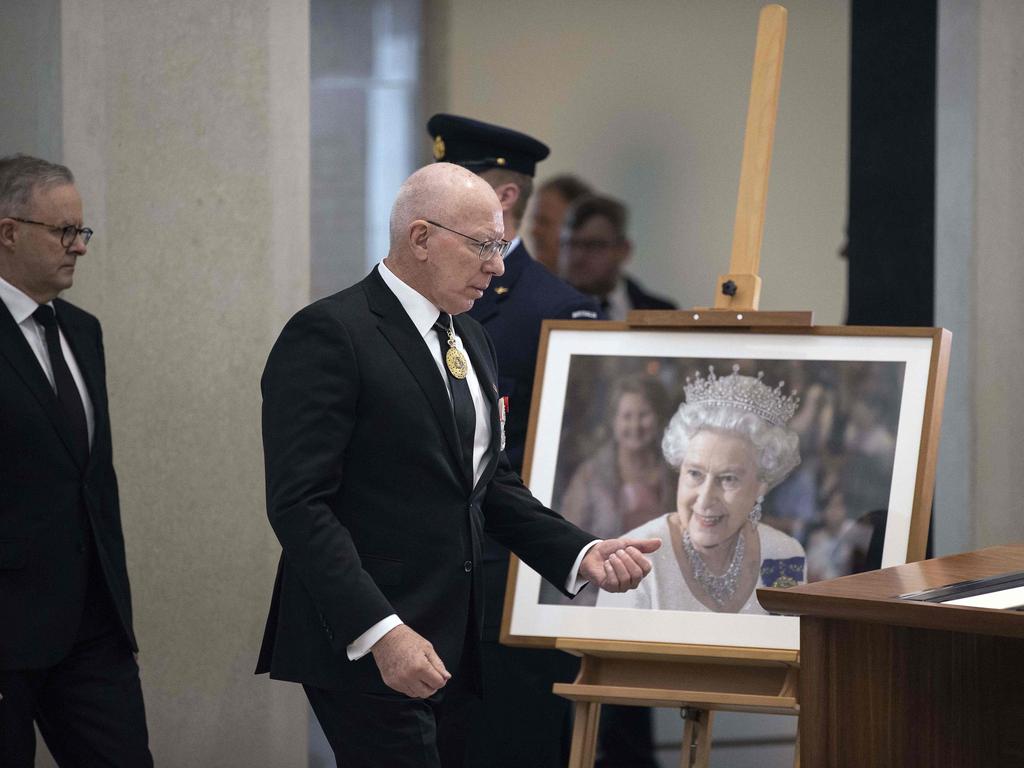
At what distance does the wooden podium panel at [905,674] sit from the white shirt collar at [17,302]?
61.0 inches

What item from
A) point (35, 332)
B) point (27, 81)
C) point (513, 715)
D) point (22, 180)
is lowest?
point (513, 715)

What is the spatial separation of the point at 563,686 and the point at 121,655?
0.88 m

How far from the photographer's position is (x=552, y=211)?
17.5 ft

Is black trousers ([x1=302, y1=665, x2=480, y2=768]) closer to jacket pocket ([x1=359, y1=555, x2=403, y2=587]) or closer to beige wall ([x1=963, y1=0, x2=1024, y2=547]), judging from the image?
jacket pocket ([x1=359, y1=555, x2=403, y2=587])

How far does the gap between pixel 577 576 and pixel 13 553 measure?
106cm

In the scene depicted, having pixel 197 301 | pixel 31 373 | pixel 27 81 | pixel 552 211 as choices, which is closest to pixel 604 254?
pixel 552 211

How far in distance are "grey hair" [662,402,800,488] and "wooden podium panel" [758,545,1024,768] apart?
0.44 m

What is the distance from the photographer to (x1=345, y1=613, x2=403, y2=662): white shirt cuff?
183cm

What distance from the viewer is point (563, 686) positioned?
2510 millimetres

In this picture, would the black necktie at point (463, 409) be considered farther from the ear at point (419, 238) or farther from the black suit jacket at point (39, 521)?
the black suit jacket at point (39, 521)

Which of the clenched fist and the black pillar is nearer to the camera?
the clenched fist

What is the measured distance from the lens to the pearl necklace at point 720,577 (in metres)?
2.57

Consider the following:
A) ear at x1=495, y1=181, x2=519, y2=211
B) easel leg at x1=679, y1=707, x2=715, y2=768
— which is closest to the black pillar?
ear at x1=495, y1=181, x2=519, y2=211

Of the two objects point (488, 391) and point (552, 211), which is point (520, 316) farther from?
point (552, 211)
